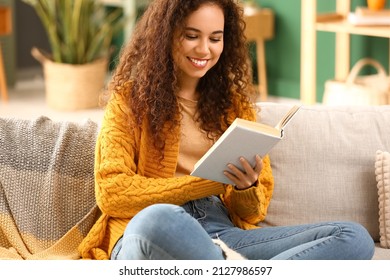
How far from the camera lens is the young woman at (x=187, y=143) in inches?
81.3

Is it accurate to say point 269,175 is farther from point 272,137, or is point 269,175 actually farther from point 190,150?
point 272,137

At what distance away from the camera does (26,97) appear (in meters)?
5.81

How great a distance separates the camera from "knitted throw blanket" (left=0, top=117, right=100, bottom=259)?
2227 millimetres

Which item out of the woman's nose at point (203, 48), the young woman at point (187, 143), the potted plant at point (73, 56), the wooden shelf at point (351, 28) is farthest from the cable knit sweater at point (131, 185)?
the potted plant at point (73, 56)

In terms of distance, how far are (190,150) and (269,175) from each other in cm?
22

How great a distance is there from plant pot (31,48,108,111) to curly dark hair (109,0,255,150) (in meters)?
3.09

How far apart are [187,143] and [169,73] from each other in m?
0.19

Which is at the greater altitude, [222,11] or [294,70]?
[222,11]

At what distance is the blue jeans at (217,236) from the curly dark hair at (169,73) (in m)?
0.23

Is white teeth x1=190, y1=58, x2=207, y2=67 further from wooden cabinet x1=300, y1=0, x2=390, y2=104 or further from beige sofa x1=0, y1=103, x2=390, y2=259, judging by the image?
wooden cabinet x1=300, y1=0, x2=390, y2=104

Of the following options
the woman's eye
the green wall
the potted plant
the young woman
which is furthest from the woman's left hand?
the potted plant

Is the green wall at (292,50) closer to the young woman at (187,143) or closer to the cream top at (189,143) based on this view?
the young woman at (187,143)

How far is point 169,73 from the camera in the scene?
2178mm
